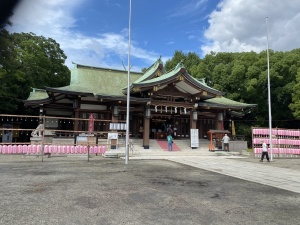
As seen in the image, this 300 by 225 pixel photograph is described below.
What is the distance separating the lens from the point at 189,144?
24016 mm

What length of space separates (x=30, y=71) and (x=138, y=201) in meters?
28.8

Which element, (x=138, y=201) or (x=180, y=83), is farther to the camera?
(x=180, y=83)

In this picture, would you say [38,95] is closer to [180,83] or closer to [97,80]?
[97,80]

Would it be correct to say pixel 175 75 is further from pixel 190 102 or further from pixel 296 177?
pixel 296 177

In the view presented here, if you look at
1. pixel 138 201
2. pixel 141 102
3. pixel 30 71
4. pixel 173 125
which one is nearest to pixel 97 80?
pixel 141 102

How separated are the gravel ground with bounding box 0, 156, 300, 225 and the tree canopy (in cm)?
2043

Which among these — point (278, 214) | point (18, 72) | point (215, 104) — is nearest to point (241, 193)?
point (278, 214)

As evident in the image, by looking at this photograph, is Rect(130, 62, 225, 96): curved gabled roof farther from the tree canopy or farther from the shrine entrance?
the tree canopy

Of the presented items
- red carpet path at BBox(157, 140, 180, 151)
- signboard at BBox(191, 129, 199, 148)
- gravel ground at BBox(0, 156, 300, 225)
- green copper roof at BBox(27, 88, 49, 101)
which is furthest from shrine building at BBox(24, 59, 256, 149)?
gravel ground at BBox(0, 156, 300, 225)

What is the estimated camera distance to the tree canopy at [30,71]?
91.9ft

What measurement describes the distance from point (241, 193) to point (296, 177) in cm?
478

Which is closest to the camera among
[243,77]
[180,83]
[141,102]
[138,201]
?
[138,201]

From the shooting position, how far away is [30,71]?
101 ft

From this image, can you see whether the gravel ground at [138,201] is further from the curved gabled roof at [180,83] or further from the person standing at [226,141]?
the person standing at [226,141]
